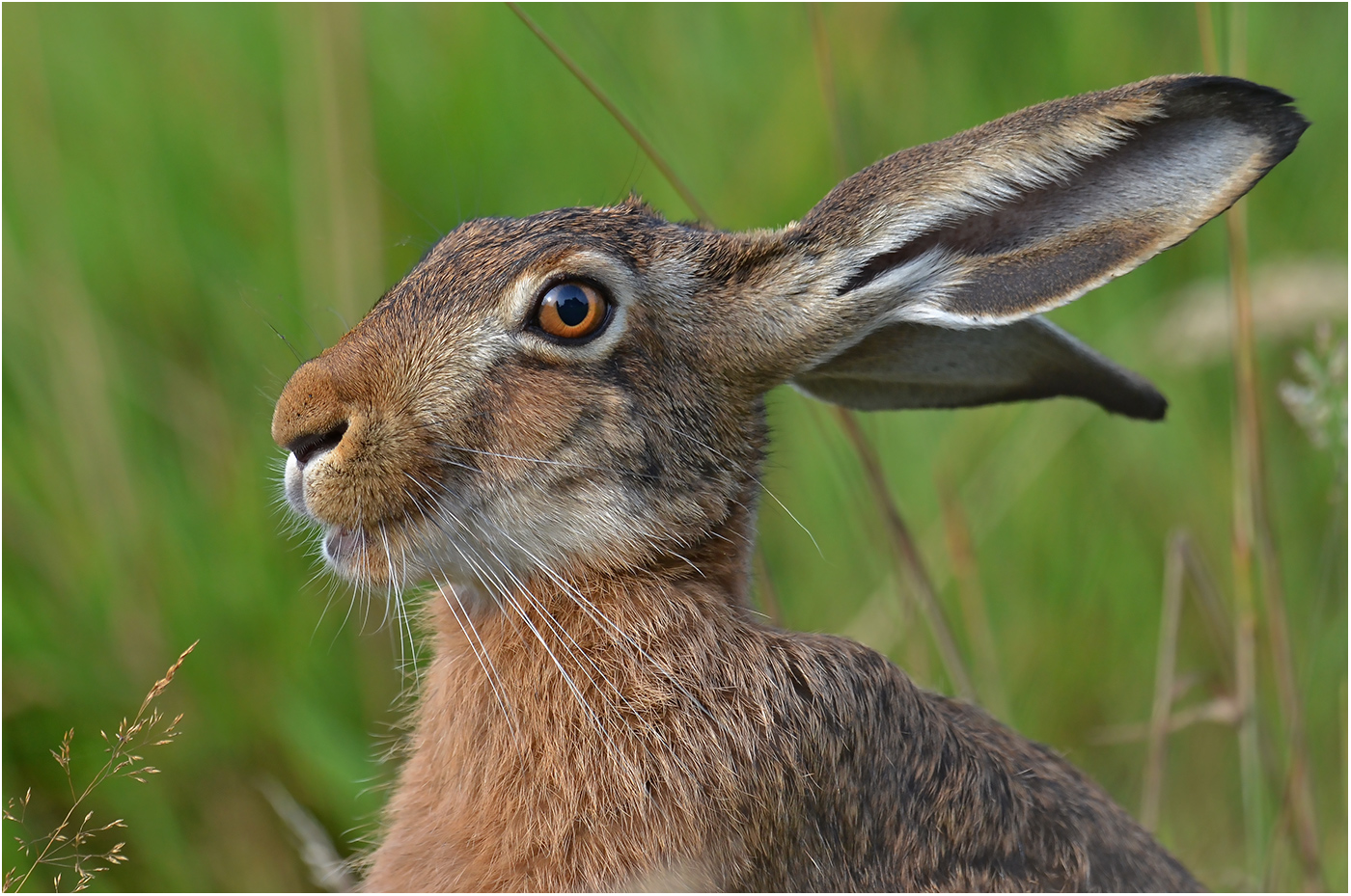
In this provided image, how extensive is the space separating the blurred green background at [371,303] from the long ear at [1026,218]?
0.98m

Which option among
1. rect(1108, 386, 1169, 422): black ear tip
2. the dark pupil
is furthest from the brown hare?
rect(1108, 386, 1169, 422): black ear tip

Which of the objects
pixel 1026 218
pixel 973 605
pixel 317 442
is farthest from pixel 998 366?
pixel 317 442

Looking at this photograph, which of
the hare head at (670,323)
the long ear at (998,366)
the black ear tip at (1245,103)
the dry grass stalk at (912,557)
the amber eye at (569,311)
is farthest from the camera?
the dry grass stalk at (912,557)

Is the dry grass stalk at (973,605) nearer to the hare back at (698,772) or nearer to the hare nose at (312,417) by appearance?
the hare back at (698,772)

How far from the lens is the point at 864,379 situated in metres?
3.51

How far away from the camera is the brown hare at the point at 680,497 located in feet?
9.42

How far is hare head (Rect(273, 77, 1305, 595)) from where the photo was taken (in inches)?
112

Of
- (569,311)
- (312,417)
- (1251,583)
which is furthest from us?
(1251,583)

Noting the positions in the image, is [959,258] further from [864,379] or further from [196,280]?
[196,280]

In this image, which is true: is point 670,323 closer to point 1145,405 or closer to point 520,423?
point 520,423

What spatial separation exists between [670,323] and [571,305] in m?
0.26

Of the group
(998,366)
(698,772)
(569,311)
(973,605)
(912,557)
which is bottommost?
(973,605)

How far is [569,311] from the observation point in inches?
118

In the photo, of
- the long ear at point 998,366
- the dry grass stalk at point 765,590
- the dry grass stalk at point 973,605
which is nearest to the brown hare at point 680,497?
the long ear at point 998,366
